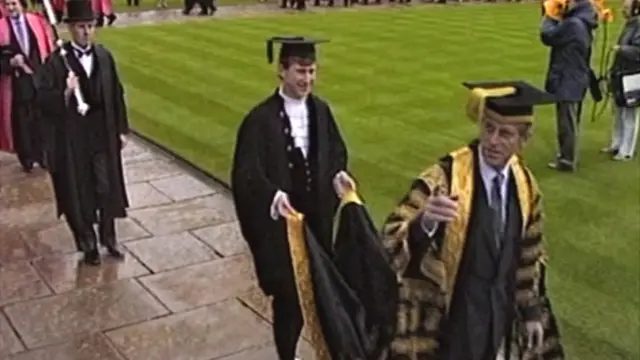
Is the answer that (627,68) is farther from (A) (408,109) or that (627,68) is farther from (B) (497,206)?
(B) (497,206)

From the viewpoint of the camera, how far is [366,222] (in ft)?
13.2

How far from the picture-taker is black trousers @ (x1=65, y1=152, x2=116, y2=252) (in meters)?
6.63

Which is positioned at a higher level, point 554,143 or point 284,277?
point 284,277

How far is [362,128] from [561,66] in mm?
2821

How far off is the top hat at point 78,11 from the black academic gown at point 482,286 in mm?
3580

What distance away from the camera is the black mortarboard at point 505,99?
346cm

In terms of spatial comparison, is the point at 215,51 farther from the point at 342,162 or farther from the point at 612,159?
the point at 342,162

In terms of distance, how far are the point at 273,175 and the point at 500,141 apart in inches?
52.9

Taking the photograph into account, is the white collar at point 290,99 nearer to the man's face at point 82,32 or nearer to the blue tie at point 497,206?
the blue tie at point 497,206

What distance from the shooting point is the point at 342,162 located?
4668mm

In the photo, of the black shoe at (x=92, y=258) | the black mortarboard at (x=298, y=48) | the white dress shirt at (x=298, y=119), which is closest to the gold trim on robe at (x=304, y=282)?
the white dress shirt at (x=298, y=119)

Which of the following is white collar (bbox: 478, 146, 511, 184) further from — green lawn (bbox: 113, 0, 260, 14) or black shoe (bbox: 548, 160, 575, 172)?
green lawn (bbox: 113, 0, 260, 14)

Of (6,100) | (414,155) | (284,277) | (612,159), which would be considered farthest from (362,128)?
(284,277)

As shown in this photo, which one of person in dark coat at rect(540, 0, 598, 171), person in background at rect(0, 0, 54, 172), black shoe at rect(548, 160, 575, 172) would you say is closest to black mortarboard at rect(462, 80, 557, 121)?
person in dark coat at rect(540, 0, 598, 171)
